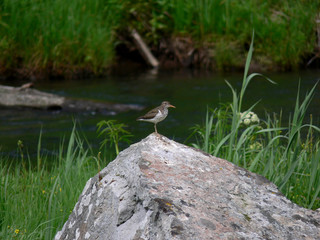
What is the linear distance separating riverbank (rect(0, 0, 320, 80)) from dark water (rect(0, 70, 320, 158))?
0.66m

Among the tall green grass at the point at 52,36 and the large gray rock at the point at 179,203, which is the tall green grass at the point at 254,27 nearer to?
the tall green grass at the point at 52,36

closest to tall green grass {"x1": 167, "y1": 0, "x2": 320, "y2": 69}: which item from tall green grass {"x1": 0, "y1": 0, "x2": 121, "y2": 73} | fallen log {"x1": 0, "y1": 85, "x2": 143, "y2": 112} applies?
tall green grass {"x1": 0, "y1": 0, "x2": 121, "y2": 73}

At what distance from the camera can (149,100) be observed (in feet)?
34.8

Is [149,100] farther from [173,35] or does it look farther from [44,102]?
[173,35]

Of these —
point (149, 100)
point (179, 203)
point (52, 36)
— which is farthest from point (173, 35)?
point (179, 203)

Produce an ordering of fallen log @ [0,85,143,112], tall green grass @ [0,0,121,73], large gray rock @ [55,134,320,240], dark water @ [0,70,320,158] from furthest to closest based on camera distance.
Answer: tall green grass @ [0,0,121,73] < fallen log @ [0,85,143,112] < dark water @ [0,70,320,158] < large gray rock @ [55,134,320,240]

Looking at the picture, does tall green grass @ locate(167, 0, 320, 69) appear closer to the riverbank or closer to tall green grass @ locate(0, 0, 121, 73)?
the riverbank

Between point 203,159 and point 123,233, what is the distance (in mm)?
725

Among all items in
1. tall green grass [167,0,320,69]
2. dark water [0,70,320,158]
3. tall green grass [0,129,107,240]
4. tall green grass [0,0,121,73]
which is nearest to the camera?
tall green grass [0,129,107,240]

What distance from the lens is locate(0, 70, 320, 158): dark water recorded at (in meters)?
8.12

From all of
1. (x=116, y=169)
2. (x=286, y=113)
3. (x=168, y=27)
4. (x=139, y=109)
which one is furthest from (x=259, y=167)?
(x=168, y=27)

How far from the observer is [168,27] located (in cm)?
1522

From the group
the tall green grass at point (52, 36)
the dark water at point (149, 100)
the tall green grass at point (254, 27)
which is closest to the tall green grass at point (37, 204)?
the dark water at point (149, 100)

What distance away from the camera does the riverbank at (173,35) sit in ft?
41.1
